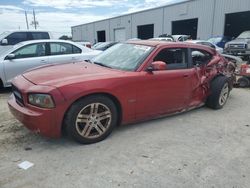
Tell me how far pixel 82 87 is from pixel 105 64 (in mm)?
1140

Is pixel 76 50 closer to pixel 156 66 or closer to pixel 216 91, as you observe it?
pixel 156 66

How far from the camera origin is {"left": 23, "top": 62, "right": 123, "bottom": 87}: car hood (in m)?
3.50

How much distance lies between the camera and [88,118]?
360 cm

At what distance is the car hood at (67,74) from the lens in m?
3.50

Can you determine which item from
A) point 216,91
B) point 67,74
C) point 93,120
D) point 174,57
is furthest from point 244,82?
point 67,74

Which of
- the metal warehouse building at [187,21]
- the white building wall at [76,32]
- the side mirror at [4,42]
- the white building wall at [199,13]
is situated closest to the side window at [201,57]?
the side mirror at [4,42]

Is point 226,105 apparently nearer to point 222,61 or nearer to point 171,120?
point 222,61

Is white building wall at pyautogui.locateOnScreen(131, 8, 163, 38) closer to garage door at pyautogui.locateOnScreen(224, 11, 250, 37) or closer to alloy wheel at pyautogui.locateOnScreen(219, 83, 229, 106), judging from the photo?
garage door at pyautogui.locateOnScreen(224, 11, 250, 37)

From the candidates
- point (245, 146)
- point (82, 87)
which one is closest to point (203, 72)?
point (245, 146)

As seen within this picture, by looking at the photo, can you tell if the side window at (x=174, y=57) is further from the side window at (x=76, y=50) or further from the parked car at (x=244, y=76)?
the side window at (x=76, y=50)

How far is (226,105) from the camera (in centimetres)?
588

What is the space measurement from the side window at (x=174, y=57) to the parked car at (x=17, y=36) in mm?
7875

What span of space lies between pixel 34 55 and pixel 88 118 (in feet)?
14.4

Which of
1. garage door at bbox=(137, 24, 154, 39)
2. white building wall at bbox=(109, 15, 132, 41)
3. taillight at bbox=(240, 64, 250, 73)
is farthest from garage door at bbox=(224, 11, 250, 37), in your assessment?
taillight at bbox=(240, 64, 250, 73)
